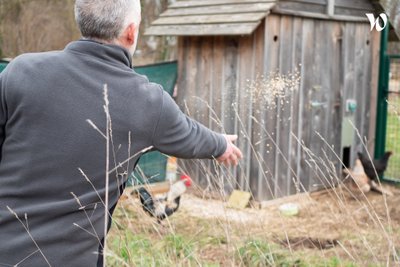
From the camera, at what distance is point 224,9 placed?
23.5ft

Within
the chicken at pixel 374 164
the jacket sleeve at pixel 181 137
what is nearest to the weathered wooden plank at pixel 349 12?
the chicken at pixel 374 164

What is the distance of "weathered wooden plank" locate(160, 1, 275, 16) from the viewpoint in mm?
6705

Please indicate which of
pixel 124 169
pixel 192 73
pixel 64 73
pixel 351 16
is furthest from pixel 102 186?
pixel 351 16

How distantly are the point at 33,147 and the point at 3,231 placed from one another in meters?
0.31

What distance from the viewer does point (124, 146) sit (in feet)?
6.82

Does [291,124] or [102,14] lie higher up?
[102,14]

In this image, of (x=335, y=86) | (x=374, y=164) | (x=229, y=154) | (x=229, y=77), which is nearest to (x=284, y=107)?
(x=229, y=77)

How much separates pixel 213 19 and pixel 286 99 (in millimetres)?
1302

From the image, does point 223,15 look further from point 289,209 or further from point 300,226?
point 300,226

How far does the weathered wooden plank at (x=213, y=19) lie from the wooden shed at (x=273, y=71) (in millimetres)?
16

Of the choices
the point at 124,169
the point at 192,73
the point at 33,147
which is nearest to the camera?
the point at 33,147

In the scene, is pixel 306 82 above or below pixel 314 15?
below

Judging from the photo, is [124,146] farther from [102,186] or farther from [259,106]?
[259,106]

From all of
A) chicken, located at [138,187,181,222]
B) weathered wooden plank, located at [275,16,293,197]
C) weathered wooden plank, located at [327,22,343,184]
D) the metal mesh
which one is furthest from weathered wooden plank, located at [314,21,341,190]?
chicken, located at [138,187,181,222]
